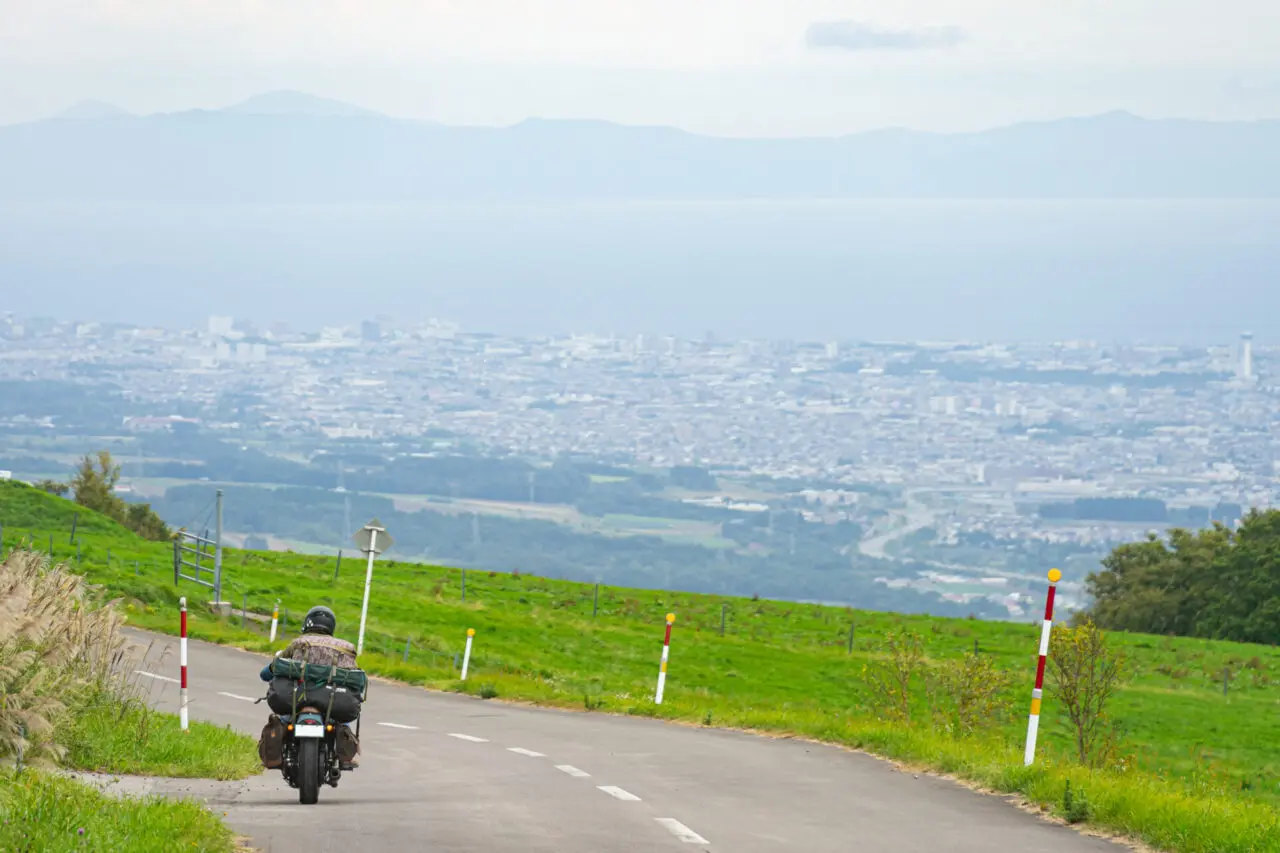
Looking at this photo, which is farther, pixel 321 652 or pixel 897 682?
pixel 897 682

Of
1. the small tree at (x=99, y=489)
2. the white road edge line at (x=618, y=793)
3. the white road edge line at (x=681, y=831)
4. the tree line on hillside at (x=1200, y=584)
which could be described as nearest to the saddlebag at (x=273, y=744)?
the white road edge line at (x=618, y=793)

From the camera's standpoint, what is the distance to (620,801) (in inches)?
503

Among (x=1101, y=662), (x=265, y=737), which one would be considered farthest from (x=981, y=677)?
(x=265, y=737)

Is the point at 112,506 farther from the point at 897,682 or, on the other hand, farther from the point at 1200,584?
the point at 897,682

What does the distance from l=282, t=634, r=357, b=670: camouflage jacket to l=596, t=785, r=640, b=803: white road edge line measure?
7.18 ft

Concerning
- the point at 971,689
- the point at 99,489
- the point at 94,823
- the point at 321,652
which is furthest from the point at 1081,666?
the point at 99,489

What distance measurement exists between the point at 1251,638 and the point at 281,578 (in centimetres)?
3682

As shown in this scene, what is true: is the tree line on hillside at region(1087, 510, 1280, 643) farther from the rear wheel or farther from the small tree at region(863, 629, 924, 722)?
the rear wheel

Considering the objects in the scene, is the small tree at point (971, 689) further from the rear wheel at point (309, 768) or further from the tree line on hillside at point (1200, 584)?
the tree line on hillside at point (1200, 584)

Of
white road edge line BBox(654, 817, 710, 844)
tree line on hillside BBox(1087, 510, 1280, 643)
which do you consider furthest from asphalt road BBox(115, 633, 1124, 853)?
tree line on hillside BBox(1087, 510, 1280, 643)

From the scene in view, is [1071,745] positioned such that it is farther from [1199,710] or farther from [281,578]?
[281,578]

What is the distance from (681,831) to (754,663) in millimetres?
35477

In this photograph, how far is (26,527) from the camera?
55375 mm

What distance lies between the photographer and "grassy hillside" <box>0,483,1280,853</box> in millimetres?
13742
